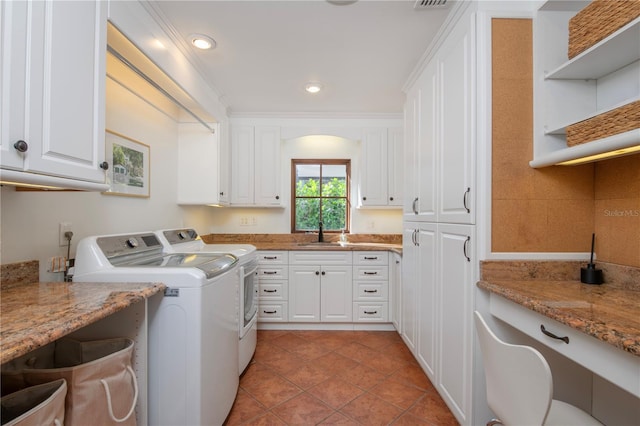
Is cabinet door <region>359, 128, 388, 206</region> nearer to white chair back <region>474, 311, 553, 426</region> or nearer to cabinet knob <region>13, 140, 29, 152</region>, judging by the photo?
white chair back <region>474, 311, 553, 426</region>

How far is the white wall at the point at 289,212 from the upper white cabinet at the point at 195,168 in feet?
2.48

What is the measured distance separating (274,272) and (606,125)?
2.64 metres

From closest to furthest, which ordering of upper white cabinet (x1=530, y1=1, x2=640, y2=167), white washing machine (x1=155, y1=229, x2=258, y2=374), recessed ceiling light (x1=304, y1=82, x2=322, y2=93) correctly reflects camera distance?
upper white cabinet (x1=530, y1=1, x2=640, y2=167) < white washing machine (x1=155, y1=229, x2=258, y2=374) < recessed ceiling light (x1=304, y1=82, x2=322, y2=93)

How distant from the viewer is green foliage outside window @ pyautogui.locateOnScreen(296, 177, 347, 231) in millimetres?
3623

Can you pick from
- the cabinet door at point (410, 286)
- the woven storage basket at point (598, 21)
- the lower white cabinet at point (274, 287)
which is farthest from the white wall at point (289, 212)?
the woven storage basket at point (598, 21)

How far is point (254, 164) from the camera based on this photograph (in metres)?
3.20

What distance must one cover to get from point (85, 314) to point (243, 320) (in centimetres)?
130

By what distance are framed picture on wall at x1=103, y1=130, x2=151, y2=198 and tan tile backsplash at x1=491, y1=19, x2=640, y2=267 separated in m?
2.26

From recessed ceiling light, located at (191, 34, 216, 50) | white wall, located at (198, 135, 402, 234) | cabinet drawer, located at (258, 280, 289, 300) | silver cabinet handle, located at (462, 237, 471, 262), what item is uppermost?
recessed ceiling light, located at (191, 34, 216, 50)

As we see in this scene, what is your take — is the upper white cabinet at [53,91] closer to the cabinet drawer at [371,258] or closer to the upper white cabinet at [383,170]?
the cabinet drawer at [371,258]

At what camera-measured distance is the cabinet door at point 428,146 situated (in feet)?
5.93

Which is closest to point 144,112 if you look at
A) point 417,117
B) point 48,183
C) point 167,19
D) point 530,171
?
point 167,19

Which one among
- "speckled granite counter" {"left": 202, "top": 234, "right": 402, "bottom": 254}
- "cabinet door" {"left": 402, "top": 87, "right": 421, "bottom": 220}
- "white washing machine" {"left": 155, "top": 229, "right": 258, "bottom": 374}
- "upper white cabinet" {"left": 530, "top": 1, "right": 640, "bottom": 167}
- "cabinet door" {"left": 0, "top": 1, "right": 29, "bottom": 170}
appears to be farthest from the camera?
"speckled granite counter" {"left": 202, "top": 234, "right": 402, "bottom": 254}

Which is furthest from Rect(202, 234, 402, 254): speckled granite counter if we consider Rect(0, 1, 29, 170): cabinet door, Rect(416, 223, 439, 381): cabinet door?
Rect(0, 1, 29, 170): cabinet door
